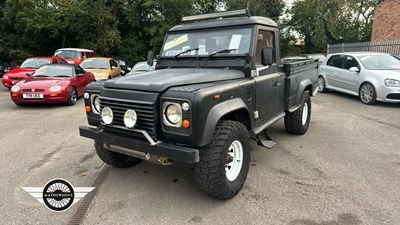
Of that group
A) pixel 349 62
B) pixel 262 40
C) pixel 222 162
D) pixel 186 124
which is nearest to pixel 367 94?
pixel 349 62

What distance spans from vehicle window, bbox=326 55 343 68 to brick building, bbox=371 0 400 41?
10223 mm

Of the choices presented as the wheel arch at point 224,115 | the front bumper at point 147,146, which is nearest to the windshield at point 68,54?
the front bumper at point 147,146

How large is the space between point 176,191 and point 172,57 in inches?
78.0

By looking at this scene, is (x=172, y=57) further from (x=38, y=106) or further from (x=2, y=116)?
(x=38, y=106)

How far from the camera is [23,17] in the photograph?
22344mm

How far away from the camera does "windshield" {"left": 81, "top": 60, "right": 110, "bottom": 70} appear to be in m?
13.2

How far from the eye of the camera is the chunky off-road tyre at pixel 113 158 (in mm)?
4109

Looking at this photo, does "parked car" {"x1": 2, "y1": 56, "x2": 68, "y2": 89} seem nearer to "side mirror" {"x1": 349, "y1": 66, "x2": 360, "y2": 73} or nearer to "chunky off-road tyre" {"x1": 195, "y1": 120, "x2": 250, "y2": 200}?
"chunky off-road tyre" {"x1": 195, "y1": 120, "x2": 250, "y2": 200}

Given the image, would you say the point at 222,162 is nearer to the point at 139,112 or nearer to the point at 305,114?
the point at 139,112

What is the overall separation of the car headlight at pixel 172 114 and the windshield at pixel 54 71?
7622mm

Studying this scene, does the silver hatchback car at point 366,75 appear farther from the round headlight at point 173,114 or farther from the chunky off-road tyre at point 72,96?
the chunky off-road tyre at point 72,96

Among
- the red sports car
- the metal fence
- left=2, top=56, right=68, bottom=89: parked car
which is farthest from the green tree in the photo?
the red sports car

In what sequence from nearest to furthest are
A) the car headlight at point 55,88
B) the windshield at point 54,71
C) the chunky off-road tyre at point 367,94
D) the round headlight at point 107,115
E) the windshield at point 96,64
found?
1. the round headlight at point 107,115
2. the car headlight at point 55,88
3. the chunky off-road tyre at point 367,94
4. the windshield at point 54,71
5. the windshield at point 96,64

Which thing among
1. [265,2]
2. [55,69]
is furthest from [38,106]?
[265,2]
